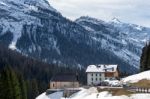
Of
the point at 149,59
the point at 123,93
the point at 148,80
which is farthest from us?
the point at 149,59

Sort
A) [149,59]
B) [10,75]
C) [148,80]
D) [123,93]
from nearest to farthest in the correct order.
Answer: [123,93] → [10,75] → [148,80] → [149,59]

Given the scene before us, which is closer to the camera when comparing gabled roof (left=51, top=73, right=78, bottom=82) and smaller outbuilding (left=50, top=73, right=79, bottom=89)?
smaller outbuilding (left=50, top=73, right=79, bottom=89)

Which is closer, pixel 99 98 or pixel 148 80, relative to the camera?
pixel 99 98

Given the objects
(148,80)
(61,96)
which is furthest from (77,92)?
(148,80)

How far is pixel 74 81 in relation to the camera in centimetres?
18550

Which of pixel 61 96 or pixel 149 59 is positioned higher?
pixel 149 59

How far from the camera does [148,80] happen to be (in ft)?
448

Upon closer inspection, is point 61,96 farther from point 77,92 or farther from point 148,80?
point 148,80

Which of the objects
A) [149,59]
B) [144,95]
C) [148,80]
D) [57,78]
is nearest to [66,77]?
[57,78]

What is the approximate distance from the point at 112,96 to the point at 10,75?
1032 inches

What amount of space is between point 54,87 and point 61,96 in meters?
29.7

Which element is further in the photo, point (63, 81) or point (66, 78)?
point (66, 78)

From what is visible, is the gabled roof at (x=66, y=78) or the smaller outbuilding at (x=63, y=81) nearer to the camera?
the smaller outbuilding at (x=63, y=81)

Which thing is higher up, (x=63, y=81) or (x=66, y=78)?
(x=66, y=78)
